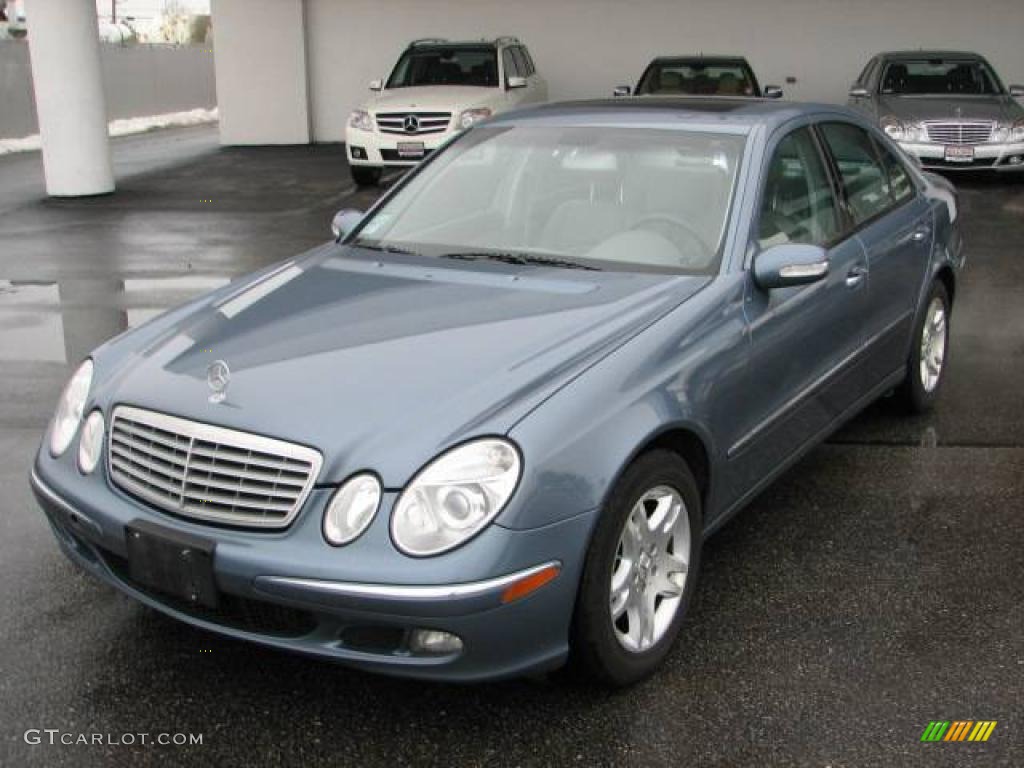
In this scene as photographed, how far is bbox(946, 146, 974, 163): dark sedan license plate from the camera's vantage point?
12391 mm

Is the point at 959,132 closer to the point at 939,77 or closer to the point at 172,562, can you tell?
the point at 939,77

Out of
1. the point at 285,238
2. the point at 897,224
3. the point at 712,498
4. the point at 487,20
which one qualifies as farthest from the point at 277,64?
the point at 712,498

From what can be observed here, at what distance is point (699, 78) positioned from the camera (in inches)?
590

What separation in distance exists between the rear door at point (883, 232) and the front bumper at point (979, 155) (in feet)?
25.6

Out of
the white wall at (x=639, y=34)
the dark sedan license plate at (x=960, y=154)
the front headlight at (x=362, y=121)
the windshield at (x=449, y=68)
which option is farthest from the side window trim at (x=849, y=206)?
the white wall at (x=639, y=34)

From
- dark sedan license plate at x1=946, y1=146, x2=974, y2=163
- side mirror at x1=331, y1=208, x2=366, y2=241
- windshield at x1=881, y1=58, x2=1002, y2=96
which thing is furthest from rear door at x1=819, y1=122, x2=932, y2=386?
windshield at x1=881, y1=58, x2=1002, y2=96

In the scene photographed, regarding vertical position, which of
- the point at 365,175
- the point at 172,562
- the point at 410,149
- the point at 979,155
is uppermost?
the point at 172,562

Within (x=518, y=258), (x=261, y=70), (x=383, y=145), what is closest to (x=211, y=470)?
(x=518, y=258)

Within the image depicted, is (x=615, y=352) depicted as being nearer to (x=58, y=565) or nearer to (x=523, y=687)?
(x=523, y=687)

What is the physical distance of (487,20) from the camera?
794 inches

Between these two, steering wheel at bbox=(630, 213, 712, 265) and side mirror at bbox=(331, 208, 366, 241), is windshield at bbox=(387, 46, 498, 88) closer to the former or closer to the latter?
side mirror at bbox=(331, 208, 366, 241)

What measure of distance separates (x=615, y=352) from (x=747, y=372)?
2.07 feet

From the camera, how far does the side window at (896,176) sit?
5.04 meters

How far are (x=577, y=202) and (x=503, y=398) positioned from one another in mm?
1461
